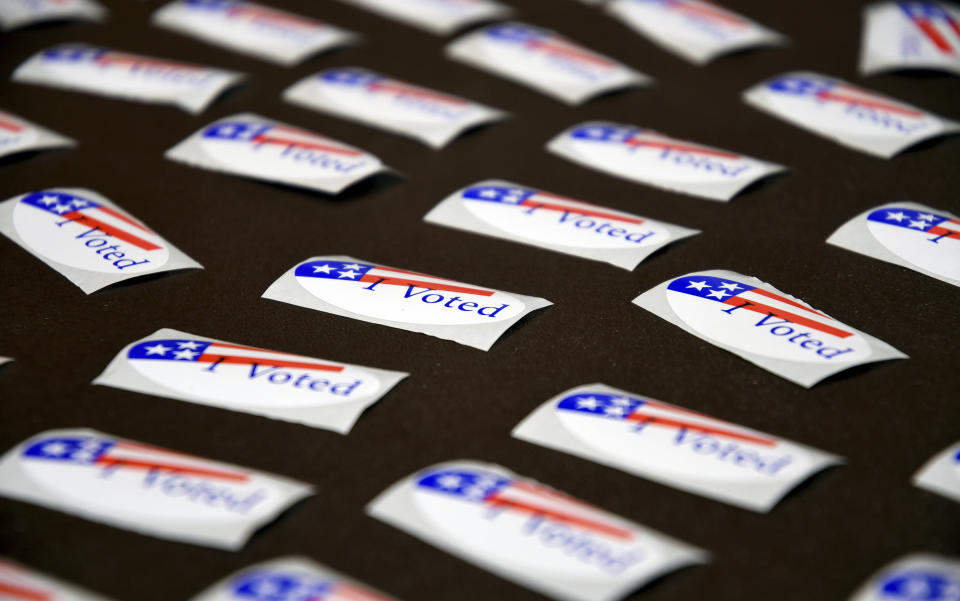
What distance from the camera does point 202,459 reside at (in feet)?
2.74

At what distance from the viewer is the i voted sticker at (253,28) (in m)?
1.48

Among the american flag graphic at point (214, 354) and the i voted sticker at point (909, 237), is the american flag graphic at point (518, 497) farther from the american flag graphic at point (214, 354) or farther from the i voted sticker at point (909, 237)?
the i voted sticker at point (909, 237)

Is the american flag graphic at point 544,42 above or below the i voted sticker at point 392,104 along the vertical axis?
above

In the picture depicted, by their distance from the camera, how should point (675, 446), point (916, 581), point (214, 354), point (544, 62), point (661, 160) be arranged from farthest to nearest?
1. point (544, 62)
2. point (661, 160)
3. point (214, 354)
4. point (675, 446)
5. point (916, 581)

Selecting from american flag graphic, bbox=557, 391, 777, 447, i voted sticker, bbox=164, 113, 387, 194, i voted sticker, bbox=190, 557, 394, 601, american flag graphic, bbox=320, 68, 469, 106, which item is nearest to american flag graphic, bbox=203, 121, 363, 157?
i voted sticker, bbox=164, 113, 387, 194

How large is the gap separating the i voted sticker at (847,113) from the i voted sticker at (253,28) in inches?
22.0

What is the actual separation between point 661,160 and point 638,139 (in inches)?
2.0

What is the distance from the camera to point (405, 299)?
1.00 m

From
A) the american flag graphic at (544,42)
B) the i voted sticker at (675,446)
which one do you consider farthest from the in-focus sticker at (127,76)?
the i voted sticker at (675,446)

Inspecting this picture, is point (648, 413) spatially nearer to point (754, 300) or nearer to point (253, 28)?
point (754, 300)

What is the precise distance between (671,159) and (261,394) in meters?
0.54

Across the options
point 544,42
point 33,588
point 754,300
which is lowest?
point 33,588

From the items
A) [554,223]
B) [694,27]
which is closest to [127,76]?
[554,223]

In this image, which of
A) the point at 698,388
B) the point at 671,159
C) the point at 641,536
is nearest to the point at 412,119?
the point at 671,159
